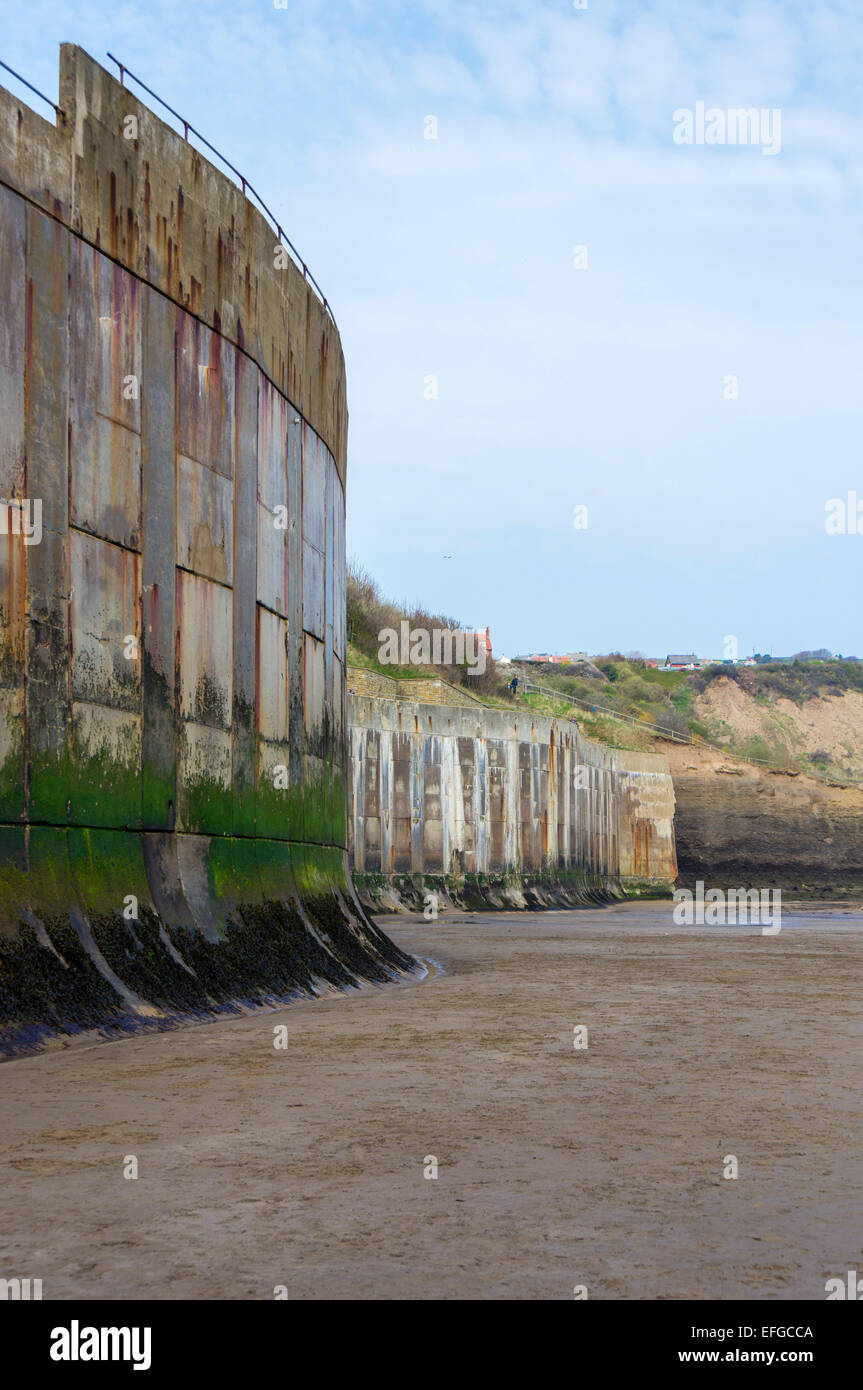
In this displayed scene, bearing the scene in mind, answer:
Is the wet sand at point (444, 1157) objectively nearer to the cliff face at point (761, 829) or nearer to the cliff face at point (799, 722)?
the cliff face at point (761, 829)

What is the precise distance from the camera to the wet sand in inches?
163

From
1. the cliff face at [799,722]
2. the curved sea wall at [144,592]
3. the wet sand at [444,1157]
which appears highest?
the cliff face at [799,722]

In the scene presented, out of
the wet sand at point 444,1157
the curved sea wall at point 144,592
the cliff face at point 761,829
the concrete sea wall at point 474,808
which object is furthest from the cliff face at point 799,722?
the wet sand at point 444,1157

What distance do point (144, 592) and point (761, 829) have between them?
57.7 m

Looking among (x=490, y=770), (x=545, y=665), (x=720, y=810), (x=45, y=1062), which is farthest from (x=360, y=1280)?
(x=545, y=665)

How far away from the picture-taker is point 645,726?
6931 cm

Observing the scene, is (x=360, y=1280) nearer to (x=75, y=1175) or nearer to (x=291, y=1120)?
(x=75, y=1175)

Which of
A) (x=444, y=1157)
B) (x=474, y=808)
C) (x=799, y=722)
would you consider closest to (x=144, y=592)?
(x=444, y=1157)

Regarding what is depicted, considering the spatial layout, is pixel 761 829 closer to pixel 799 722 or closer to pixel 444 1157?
pixel 444 1157

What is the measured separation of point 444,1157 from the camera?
5707 millimetres

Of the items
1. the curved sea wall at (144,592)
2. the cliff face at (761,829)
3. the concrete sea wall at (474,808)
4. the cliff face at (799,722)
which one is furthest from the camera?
the cliff face at (799,722)

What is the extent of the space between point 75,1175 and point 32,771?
4.24 m

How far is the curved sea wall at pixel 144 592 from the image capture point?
364 inches

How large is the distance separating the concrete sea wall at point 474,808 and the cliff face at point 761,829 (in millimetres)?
14456
